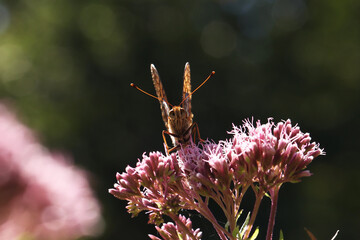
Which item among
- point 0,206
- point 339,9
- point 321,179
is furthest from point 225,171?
point 339,9

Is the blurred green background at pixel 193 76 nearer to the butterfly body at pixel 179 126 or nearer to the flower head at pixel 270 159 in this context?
the butterfly body at pixel 179 126

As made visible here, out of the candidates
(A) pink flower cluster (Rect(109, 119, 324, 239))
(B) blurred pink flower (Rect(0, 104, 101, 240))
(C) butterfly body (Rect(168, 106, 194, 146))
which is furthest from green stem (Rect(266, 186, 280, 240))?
(B) blurred pink flower (Rect(0, 104, 101, 240))

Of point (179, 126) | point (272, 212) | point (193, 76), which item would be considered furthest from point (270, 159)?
point (193, 76)

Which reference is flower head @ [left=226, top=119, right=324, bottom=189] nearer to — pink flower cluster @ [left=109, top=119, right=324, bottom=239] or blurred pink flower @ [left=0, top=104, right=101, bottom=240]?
pink flower cluster @ [left=109, top=119, right=324, bottom=239]

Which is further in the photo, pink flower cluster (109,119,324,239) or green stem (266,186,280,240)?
pink flower cluster (109,119,324,239)

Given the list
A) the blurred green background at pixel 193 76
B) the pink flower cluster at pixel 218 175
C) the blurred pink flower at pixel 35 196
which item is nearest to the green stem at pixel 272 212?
the pink flower cluster at pixel 218 175

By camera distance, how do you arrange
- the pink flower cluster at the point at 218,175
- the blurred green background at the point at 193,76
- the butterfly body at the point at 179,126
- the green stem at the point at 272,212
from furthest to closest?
1. the blurred green background at the point at 193,76
2. the butterfly body at the point at 179,126
3. the pink flower cluster at the point at 218,175
4. the green stem at the point at 272,212
